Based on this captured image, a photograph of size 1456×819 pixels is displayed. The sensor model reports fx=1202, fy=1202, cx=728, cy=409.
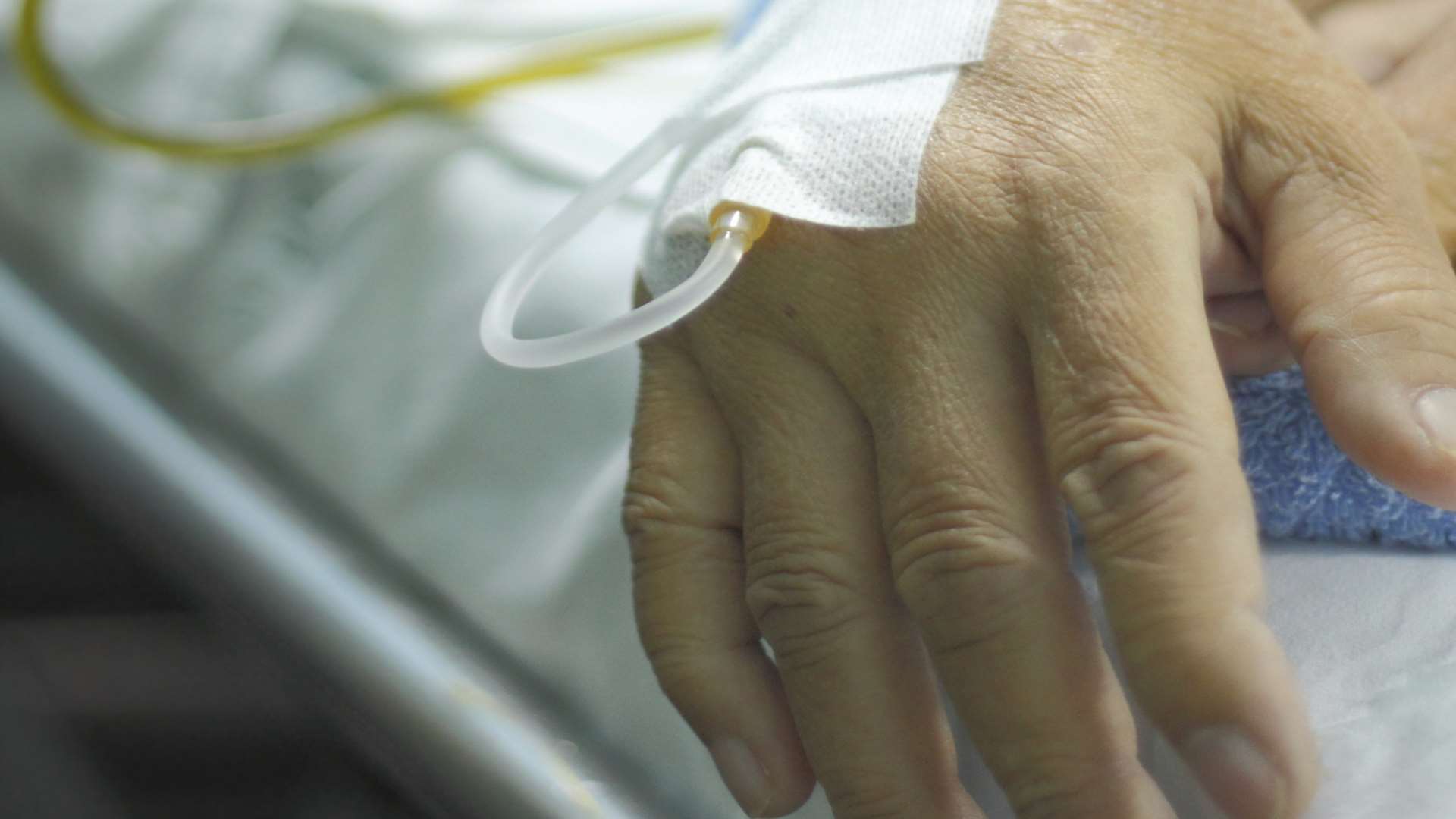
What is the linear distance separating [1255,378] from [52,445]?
671 mm

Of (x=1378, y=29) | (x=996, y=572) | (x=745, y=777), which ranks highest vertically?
(x=1378, y=29)

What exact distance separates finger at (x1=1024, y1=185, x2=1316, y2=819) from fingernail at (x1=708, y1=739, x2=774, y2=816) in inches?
7.3

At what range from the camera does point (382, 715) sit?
58 centimetres

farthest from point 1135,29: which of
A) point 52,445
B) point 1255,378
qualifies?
point 52,445

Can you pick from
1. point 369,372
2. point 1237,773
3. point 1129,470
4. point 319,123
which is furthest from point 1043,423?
point 319,123

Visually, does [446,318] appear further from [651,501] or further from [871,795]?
[871,795]

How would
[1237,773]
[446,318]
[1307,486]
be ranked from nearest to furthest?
[1237,773] → [1307,486] → [446,318]

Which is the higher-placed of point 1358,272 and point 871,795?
point 1358,272

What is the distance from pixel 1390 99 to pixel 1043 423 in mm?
335

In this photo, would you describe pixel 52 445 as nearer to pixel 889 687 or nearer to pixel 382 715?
pixel 382 715

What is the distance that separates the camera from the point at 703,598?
0.57 meters

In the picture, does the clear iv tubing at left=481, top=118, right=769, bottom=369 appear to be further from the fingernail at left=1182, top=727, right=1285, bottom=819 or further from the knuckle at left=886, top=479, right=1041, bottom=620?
the fingernail at left=1182, top=727, right=1285, bottom=819

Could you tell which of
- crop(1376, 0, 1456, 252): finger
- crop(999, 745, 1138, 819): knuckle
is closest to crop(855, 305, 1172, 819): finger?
crop(999, 745, 1138, 819): knuckle

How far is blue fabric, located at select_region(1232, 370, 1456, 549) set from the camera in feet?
1.69
